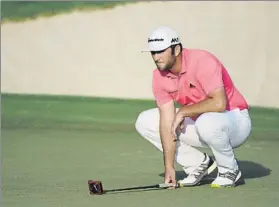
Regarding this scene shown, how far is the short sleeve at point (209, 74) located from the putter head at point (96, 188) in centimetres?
87

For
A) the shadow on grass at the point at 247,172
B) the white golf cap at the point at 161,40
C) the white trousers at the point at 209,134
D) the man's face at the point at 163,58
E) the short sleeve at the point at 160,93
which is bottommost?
the shadow on grass at the point at 247,172

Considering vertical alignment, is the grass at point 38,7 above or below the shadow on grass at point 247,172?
above

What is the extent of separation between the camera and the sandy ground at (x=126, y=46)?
10398 millimetres

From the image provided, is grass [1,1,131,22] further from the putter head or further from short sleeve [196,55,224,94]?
the putter head

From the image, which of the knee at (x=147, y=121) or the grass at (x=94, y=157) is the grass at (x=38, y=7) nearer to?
the grass at (x=94, y=157)

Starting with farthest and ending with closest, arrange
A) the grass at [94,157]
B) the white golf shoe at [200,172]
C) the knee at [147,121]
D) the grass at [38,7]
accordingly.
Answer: the grass at [38,7]
the knee at [147,121]
the white golf shoe at [200,172]
the grass at [94,157]

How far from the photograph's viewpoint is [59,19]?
1077 centimetres

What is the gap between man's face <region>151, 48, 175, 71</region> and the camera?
5.48 meters

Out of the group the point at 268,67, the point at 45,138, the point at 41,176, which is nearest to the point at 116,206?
the point at 41,176

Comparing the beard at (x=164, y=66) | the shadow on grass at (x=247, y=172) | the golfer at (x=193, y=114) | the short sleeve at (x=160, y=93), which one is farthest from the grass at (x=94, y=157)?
the beard at (x=164, y=66)

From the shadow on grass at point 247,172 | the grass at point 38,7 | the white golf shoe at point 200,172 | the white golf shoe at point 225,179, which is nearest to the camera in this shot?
the white golf shoe at point 225,179

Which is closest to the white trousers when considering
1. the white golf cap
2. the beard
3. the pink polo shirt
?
the pink polo shirt

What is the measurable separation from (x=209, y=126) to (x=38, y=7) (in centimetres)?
572

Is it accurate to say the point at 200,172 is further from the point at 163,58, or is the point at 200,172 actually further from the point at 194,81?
the point at 163,58
